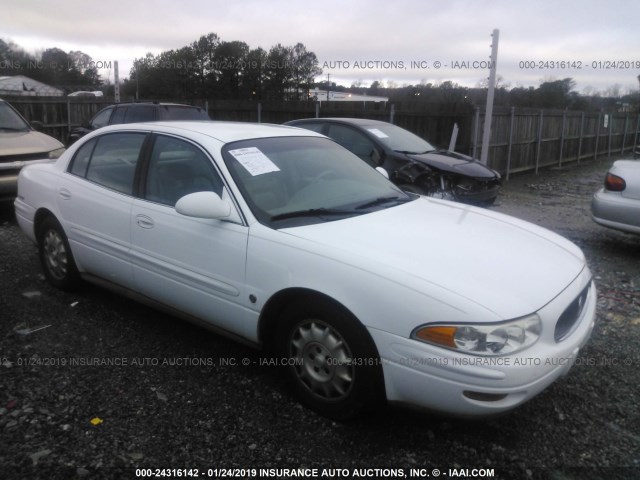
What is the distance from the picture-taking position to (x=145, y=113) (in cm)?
1007

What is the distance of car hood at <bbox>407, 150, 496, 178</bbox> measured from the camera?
7.92 m

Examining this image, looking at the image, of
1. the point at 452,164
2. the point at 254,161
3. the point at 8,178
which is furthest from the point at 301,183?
the point at 8,178

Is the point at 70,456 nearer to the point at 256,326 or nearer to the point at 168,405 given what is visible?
the point at 168,405

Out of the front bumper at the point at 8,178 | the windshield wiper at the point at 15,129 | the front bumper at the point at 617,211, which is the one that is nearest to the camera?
the front bumper at the point at 617,211

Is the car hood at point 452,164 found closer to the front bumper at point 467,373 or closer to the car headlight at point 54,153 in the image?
the car headlight at point 54,153

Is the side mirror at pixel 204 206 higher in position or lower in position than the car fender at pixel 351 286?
higher

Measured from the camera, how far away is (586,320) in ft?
9.86

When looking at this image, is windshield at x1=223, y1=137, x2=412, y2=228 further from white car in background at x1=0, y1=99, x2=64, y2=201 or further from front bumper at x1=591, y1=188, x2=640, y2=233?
white car in background at x1=0, y1=99, x2=64, y2=201

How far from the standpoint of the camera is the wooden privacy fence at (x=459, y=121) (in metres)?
12.3

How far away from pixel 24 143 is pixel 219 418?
646cm

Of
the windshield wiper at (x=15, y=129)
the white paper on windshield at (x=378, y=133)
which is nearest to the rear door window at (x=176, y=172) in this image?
the white paper on windshield at (x=378, y=133)

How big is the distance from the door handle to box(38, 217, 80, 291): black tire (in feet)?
3.49

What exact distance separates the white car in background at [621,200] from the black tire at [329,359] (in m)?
4.75

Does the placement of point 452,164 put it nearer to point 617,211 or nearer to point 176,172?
point 617,211
